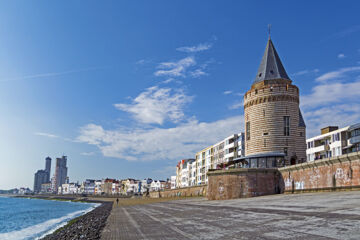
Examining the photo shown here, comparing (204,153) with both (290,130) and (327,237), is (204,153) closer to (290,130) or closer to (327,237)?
(290,130)

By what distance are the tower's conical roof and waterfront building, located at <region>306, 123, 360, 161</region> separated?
2036 cm

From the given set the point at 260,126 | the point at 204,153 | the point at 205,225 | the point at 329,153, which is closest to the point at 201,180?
the point at 204,153

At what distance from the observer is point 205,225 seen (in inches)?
682

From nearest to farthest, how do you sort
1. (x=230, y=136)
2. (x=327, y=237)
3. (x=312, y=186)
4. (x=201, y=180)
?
(x=327, y=237) → (x=312, y=186) → (x=230, y=136) → (x=201, y=180)

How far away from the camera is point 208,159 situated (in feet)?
353

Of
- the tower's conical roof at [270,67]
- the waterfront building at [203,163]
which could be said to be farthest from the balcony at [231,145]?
the tower's conical roof at [270,67]

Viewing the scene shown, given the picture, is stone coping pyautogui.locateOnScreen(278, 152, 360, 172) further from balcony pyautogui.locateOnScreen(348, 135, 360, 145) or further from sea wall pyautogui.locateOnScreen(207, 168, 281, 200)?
balcony pyautogui.locateOnScreen(348, 135, 360, 145)

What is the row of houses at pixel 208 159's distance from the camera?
8576 centimetres

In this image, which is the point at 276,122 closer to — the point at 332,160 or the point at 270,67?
the point at 270,67

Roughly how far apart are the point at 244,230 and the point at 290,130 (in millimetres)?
32648

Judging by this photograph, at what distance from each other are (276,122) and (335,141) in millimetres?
28728

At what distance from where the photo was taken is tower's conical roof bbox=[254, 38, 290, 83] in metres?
48.3

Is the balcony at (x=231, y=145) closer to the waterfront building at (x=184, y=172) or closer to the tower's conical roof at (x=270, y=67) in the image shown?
the tower's conical roof at (x=270, y=67)

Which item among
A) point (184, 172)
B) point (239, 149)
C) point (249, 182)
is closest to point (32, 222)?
point (249, 182)
